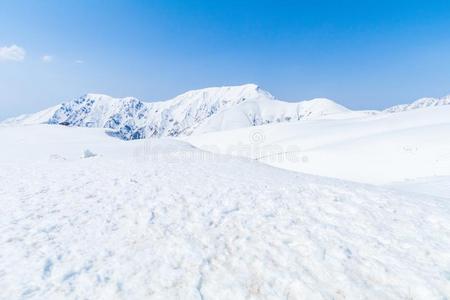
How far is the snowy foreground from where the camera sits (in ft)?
16.9

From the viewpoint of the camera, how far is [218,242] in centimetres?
679

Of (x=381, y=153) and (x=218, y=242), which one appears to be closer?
(x=218, y=242)

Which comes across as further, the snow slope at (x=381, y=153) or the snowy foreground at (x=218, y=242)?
the snow slope at (x=381, y=153)

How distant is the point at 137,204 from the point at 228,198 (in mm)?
3129

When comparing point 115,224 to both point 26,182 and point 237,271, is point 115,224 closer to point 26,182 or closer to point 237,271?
point 237,271

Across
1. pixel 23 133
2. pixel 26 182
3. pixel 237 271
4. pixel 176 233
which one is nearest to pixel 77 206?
pixel 176 233

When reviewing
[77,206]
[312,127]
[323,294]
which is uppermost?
[312,127]

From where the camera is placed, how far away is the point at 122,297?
191 inches

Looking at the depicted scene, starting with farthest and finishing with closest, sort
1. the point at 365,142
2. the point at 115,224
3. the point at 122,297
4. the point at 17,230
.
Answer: the point at 365,142 < the point at 115,224 < the point at 17,230 < the point at 122,297

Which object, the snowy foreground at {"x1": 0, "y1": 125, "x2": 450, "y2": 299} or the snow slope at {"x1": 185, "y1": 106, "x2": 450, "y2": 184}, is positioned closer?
the snowy foreground at {"x1": 0, "y1": 125, "x2": 450, "y2": 299}

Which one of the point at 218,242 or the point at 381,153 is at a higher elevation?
the point at 381,153

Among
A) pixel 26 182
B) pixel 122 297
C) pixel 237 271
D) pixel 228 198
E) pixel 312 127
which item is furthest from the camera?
pixel 312 127

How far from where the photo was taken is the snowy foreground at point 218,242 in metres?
5.15

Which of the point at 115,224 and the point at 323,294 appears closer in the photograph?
the point at 323,294
